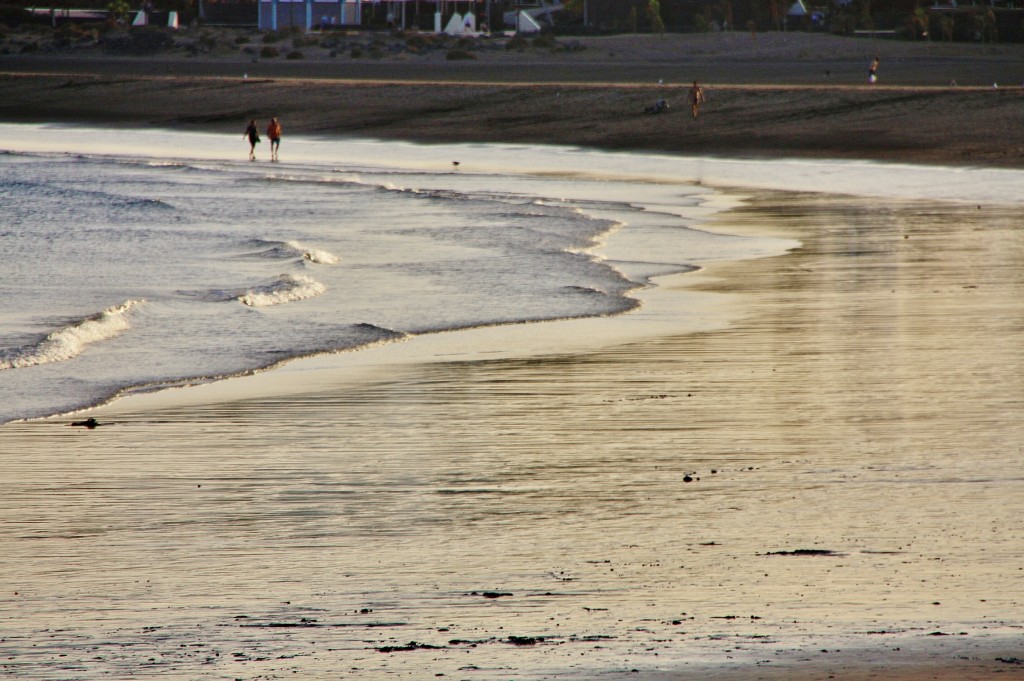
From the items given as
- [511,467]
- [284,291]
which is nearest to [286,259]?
[284,291]

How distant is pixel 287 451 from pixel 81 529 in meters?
2.15

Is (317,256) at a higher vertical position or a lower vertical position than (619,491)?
lower

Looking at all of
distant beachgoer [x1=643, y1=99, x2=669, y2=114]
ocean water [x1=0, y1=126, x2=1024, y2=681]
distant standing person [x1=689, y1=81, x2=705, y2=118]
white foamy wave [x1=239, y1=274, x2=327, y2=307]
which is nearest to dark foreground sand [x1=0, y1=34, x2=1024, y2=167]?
distant standing person [x1=689, y1=81, x2=705, y2=118]

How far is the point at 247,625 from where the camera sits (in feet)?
22.6

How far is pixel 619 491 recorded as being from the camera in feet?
30.3

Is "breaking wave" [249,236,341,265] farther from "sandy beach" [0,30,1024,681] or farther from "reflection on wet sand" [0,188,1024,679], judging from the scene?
"reflection on wet sand" [0,188,1024,679]

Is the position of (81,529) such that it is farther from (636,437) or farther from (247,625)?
(636,437)

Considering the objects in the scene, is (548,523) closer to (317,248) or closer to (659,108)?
(317,248)

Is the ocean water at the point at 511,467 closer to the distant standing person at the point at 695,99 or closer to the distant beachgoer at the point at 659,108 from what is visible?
the distant standing person at the point at 695,99

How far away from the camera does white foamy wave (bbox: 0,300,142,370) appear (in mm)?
14055

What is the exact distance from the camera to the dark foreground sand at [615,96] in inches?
1893

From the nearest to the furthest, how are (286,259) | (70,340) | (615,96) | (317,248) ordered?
(70,340) < (286,259) < (317,248) < (615,96)

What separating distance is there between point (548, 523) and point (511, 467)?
1316 millimetres

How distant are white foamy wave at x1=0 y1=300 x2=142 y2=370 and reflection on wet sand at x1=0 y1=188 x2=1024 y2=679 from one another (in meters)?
2.68
